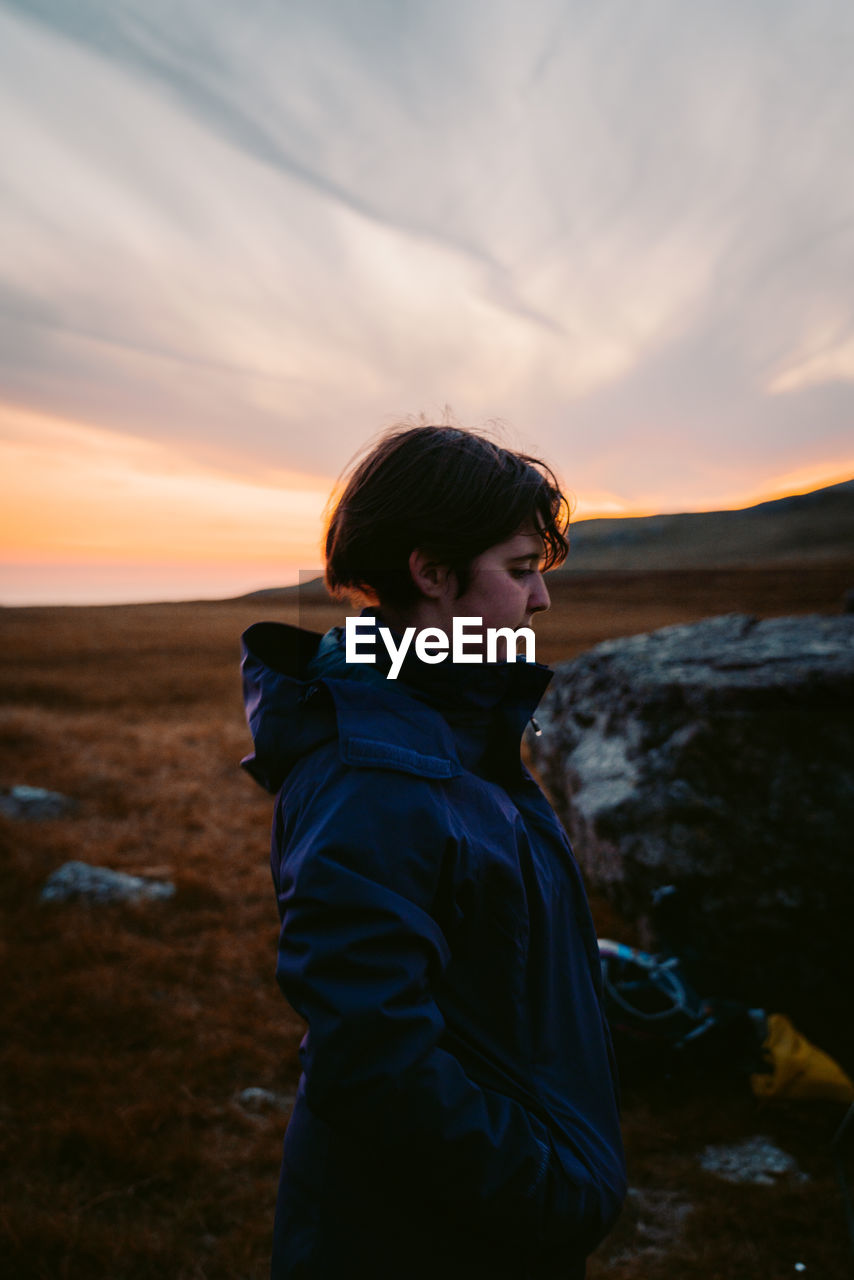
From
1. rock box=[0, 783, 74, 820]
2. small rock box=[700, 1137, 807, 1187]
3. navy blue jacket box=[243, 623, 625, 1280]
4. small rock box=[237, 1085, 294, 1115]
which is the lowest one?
small rock box=[700, 1137, 807, 1187]

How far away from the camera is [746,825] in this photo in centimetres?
410

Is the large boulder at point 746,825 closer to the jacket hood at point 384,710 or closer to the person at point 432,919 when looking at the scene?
the person at point 432,919

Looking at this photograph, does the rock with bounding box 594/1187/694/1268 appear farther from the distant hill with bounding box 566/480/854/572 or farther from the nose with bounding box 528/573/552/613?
the distant hill with bounding box 566/480/854/572

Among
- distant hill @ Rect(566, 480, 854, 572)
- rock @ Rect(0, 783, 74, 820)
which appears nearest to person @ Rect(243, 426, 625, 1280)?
rock @ Rect(0, 783, 74, 820)

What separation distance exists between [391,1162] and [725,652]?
179 inches

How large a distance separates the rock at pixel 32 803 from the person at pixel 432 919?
6.72 meters

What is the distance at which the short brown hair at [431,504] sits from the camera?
5.34 feet

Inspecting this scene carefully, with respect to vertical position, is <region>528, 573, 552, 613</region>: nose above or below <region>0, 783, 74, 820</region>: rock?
above

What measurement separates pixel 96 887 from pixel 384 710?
5131 millimetres

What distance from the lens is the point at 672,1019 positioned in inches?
144

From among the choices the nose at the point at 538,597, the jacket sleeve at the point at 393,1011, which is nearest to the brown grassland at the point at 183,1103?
the nose at the point at 538,597

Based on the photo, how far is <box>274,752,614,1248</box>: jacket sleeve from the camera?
1.16 metres

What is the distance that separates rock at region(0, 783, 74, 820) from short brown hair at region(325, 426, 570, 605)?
22.6 ft

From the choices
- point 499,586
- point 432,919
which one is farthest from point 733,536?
point 432,919
